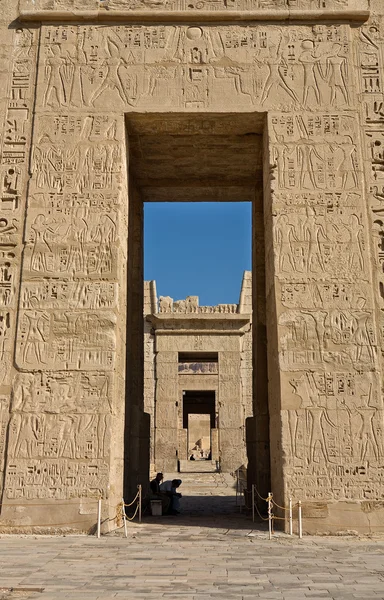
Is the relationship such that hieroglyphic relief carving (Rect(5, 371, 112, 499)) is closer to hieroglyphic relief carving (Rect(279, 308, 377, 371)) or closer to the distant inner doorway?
hieroglyphic relief carving (Rect(279, 308, 377, 371))

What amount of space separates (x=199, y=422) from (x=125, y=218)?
23469 millimetres

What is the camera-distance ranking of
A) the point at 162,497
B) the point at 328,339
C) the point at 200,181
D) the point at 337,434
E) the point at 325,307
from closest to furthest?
the point at 337,434, the point at 328,339, the point at 325,307, the point at 162,497, the point at 200,181

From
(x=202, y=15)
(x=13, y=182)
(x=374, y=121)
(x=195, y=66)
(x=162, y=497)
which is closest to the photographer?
(x=13, y=182)

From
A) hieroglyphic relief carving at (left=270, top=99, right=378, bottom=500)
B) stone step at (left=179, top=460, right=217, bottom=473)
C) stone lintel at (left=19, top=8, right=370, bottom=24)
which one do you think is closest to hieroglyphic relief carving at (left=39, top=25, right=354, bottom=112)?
stone lintel at (left=19, top=8, right=370, bottom=24)

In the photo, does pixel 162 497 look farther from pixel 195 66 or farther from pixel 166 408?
pixel 166 408

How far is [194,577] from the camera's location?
4473 millimetres

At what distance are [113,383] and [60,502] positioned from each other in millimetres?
1502

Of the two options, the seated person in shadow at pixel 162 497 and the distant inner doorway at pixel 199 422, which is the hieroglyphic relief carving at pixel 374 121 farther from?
the distant inner doorway at pixel 199 422

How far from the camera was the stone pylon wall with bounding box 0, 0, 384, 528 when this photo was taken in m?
7.12

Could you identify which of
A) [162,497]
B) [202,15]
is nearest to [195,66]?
[202,15]

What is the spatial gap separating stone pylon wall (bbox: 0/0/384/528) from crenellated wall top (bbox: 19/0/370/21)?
0.02 meters

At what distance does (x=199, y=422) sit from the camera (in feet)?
101

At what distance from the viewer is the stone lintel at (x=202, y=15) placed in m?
8.45

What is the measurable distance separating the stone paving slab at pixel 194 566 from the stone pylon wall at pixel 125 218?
0.75m
